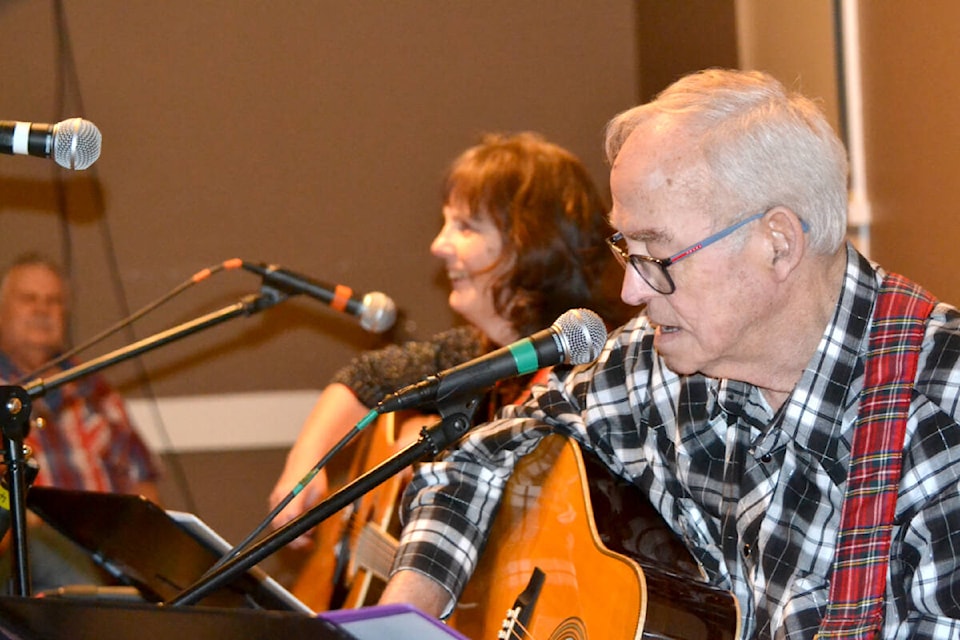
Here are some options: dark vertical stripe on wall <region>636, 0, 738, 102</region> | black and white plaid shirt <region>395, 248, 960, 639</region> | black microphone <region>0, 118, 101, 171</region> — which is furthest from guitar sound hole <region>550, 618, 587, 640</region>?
dark vertical stripe on wall <region>636, 0, 738, 102</region>

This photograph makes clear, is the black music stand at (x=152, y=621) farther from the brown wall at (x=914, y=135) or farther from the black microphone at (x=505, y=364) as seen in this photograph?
the brown wall at (x=914, y=135)

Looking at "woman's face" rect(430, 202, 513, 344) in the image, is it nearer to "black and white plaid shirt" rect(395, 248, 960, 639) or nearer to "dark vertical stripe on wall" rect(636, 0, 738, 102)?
"black and white plaid shirt" rect(395, 248, 960, 639)

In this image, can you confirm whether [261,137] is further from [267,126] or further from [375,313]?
[375,313]

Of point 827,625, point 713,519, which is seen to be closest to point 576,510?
point 713,519

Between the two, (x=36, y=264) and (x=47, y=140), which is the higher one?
(x=47, y=140)

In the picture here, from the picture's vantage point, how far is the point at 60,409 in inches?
131

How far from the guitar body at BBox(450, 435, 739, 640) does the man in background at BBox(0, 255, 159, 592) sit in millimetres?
1618

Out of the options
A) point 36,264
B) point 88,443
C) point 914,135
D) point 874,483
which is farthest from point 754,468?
point 36,264

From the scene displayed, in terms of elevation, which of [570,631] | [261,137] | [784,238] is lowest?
[570,631]

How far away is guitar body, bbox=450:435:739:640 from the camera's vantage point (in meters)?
1.58

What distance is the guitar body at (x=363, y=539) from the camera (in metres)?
2.60

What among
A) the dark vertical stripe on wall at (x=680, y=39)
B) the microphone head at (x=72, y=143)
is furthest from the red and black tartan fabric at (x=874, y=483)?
the dark vertical stripe on wall at (x=680, y=39)

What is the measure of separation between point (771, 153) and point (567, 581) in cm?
71

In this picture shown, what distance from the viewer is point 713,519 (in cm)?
175
